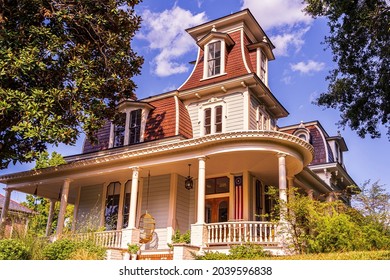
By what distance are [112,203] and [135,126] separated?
391 cm

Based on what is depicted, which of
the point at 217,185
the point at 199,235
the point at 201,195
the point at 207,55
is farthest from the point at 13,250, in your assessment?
the point at 207,55

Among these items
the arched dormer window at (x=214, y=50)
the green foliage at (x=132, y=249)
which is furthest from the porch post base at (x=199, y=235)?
the arched dormer window at (x=214, y=50)

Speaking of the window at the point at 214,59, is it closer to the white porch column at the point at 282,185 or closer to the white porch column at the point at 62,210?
the white porch column at the point at 282,185

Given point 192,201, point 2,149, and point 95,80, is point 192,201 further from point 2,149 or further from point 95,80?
point 2,149

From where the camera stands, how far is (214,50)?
19.9 metres

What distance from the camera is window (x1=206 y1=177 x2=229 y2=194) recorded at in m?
16.6

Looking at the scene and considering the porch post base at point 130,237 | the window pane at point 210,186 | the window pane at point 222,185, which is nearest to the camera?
the porch post base at point 130,237

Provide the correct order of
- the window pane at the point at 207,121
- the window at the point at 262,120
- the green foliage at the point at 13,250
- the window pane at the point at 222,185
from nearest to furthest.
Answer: the green foliage at the point at 13,250 → the window pane at the point at 222,185 → the window pane at the point at 207,121 → the window at the point at 262,120

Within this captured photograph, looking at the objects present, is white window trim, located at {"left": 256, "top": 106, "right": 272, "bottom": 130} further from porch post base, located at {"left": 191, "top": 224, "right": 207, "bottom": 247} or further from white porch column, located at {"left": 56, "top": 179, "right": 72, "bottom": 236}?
white porch column, located at {"left": 56, "top": 179, "right": 72, "bottom": 236}

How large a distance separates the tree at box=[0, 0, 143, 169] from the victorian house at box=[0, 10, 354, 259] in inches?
101

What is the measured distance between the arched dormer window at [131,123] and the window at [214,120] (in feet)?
9.70

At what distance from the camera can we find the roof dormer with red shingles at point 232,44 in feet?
62.1

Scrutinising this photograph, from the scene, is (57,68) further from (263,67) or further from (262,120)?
(263,67)

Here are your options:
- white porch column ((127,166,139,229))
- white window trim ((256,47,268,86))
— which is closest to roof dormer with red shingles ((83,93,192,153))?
white porch column ((127,166,139,229))
